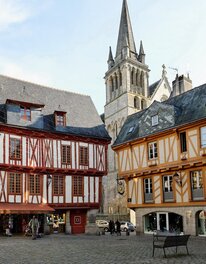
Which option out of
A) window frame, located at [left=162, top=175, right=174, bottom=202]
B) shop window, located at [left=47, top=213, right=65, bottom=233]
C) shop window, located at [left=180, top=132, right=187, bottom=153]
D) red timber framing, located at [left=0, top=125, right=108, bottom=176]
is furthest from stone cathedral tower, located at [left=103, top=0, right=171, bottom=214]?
shop window, located at [left=180, top=132, right=187, bottom=153]

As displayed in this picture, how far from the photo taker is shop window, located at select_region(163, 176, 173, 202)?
22.3 meters

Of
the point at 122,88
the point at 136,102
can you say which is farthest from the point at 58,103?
the point at 122,88

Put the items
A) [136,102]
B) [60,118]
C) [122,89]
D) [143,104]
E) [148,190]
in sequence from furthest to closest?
[143,104]
[122,89]
[136,102]
[60,118]
[148,190]

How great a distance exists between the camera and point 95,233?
84.9ft

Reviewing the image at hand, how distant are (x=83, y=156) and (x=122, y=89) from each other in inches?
1133

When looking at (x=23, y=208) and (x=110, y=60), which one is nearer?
(x=23, y=208)

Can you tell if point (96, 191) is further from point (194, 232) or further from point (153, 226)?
point (194, 232)

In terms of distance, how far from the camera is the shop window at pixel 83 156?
26156 mm

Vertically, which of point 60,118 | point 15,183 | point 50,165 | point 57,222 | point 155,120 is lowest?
point 57,222

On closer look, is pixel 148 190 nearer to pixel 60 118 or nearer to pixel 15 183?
pixel 60 118

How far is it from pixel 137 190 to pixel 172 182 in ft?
10.6

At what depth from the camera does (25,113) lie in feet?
80.8

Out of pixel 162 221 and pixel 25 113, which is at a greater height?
pixel 25 113

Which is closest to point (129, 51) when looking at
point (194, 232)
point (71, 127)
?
point (71, 127)
